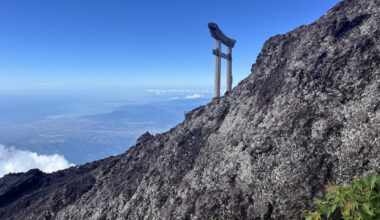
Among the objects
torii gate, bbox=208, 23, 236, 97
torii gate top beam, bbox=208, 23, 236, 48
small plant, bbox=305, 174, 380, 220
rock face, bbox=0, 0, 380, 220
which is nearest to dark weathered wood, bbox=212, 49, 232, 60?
torii gate, bbox=208, 23, 236, 97

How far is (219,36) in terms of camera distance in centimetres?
1412

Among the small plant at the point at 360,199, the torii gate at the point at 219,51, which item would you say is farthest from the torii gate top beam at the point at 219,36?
the small plant at the point at 360,199

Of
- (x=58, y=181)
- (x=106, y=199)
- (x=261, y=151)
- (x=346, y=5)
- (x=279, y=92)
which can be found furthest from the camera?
(x=58, y=181)

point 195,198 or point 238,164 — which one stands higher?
point 238,164

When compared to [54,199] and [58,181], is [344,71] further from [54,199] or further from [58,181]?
[58,181]

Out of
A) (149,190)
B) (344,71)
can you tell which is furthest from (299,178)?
(149,190)

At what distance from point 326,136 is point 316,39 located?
296 centimetres

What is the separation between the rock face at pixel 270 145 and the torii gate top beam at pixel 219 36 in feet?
13.1

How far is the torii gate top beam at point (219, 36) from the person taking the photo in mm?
13805

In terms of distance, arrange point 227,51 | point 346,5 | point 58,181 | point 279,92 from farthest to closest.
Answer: point 227,51, point 58,181, point 346,5, point 279,92

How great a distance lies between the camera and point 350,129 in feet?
21.4

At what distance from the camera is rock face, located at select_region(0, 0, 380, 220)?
6.41 meters

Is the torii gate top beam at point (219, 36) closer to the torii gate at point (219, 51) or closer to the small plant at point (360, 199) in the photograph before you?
the torii gate at point (219, 51)

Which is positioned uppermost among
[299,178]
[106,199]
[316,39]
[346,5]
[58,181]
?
[346,5]
